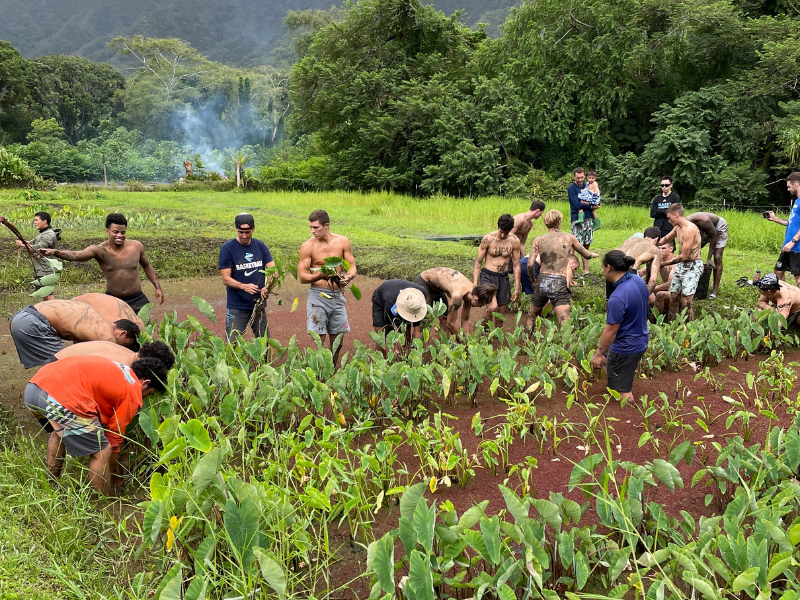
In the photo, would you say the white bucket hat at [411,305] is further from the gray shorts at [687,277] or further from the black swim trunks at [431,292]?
the gray shorts at [687,277]

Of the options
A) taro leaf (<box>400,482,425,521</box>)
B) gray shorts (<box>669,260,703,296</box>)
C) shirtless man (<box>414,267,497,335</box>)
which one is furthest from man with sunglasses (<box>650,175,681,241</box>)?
taro leaf (<box>400,482,425,521</box>)

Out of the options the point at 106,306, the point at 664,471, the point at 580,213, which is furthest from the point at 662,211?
the point at 106,306

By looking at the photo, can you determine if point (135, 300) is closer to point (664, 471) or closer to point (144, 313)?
point (144, 313)

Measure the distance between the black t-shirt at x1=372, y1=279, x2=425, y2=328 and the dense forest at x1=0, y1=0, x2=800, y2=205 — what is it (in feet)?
43.8

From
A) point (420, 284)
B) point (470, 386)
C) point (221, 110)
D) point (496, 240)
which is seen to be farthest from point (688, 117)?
point (221, 110)

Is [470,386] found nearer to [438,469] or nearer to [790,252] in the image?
[438,469]

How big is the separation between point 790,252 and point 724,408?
333 centimetres

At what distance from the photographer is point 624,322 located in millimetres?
4672

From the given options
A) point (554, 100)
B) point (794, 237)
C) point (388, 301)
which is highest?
point (554, 100)

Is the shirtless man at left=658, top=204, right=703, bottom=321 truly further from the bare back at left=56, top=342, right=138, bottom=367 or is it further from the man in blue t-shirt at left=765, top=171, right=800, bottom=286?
the bare back at left=56, top=342, right=138, bottom=367

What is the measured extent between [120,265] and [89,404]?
2.65 metres

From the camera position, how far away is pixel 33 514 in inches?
133

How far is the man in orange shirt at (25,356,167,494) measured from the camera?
135 inches

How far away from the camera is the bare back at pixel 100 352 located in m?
3.72
